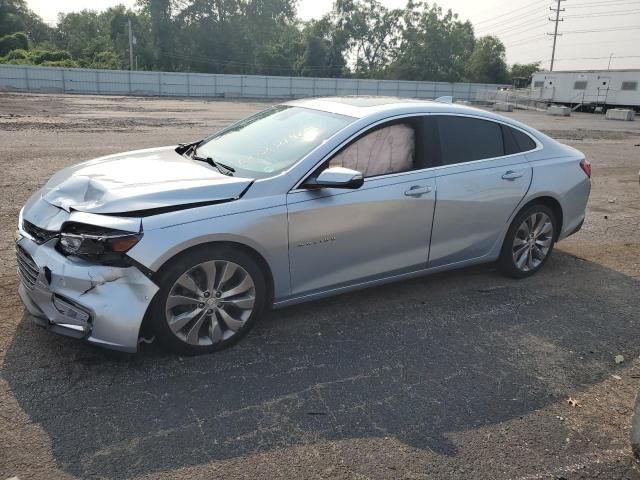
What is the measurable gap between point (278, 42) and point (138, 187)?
79.5m

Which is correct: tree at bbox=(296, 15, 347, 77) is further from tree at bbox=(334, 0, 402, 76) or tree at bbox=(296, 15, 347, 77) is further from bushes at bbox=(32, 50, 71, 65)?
bushes at bbox=(32, 50, 71, 65)

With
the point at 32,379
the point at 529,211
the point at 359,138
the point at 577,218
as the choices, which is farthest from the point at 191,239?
the point at 577,218

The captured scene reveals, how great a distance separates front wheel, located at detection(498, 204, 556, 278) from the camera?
5176 millimetres

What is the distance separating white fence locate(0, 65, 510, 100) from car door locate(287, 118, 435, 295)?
42423 mm

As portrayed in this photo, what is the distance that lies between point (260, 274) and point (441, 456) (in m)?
1.63

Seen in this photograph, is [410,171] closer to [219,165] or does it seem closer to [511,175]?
[511,175]

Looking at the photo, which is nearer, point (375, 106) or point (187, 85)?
point (375, 106)

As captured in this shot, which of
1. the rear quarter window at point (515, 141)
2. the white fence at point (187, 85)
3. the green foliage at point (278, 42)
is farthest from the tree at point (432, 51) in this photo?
the rear quarter window at point (515, 141)

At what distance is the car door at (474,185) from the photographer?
181 inches

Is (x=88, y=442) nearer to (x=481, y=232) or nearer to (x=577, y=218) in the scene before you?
(x=481, y=232)

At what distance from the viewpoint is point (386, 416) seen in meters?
3.15

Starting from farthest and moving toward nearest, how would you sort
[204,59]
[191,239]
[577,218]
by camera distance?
[204,59], [577,218], [191,239]

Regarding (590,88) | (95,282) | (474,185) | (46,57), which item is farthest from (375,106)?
(46,57)

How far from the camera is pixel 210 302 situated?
3.61 m
